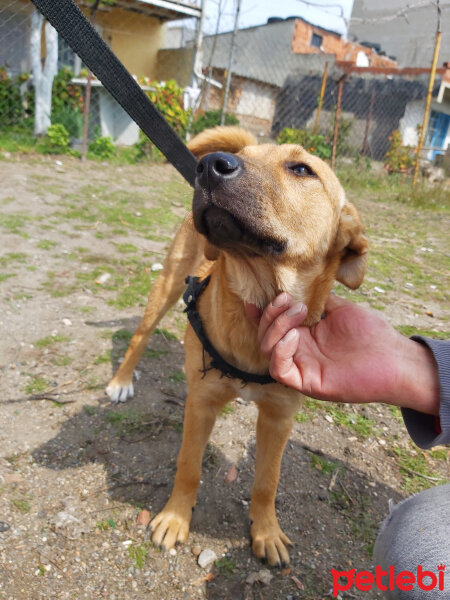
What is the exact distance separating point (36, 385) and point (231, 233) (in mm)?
1970

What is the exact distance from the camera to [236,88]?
751 inches

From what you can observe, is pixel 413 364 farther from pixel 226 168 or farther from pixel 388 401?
Answer: pixel 226 168

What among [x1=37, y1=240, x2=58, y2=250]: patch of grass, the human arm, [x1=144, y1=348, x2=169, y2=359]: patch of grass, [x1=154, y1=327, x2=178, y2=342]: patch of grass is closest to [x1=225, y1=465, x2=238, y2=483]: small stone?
the human arm

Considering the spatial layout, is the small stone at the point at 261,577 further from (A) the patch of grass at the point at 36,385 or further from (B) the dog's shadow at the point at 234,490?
(A) the patch of grass at the point at 36,385

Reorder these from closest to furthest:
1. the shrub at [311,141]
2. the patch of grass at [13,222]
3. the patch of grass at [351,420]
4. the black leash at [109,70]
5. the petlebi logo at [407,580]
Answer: the black leash at [109,70], the petlebi logo at [407,580], the patch of grass at [351,420], the patch of grass at [13,222], the shrub at [311,141]

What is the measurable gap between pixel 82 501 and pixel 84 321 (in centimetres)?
178

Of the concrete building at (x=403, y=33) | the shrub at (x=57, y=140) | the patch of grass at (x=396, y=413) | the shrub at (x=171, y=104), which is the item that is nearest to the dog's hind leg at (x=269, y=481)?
the patch of grass at (x=396, y=413)

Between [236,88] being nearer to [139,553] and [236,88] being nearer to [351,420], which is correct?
[351,420]

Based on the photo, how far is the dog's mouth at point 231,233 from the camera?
5.37 feet

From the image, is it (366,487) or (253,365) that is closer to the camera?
(253,365)

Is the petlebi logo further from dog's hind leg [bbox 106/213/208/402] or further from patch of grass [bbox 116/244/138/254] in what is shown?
patch of grass [bbox 116/244/138/254]

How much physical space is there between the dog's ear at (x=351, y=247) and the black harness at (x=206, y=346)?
0.60 m

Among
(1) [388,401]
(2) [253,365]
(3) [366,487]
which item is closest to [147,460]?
(2) [253,365]

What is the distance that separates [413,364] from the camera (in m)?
1.69
